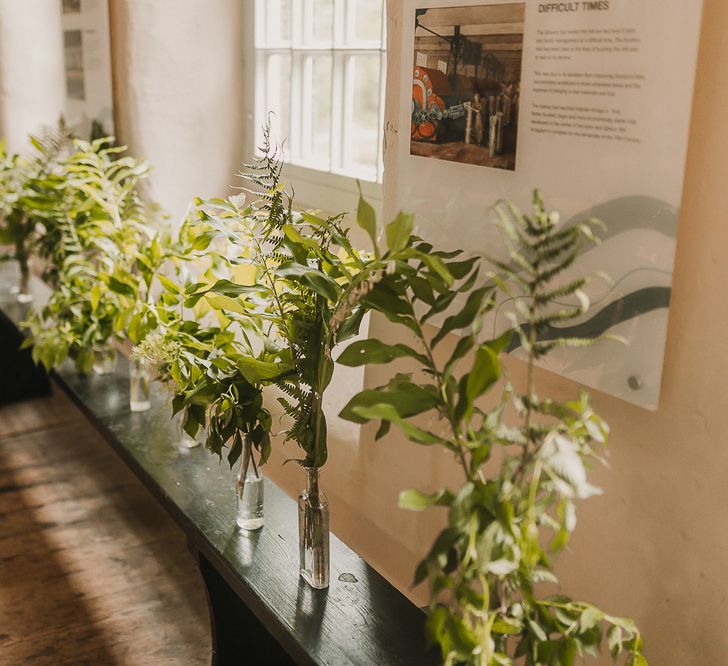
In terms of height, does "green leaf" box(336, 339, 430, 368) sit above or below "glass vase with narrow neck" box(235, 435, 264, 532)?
above

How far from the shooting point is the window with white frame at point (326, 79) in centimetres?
278

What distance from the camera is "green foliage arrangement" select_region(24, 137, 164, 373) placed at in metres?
2.68

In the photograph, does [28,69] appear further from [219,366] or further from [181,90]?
[219,366]

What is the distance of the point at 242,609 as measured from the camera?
2.18 meters

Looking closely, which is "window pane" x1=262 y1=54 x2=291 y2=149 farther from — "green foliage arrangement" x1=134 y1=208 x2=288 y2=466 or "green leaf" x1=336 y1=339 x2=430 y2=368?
"green leaf" x1=336 y1=339 x2=430 y2=368

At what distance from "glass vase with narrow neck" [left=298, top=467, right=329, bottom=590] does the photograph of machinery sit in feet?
2.39

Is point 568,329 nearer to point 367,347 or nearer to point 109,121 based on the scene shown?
point 367,347

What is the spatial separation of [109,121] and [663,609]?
295 centimetres

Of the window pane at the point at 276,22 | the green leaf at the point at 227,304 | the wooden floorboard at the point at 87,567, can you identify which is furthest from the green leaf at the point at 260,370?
the window pane at the point at 276,22

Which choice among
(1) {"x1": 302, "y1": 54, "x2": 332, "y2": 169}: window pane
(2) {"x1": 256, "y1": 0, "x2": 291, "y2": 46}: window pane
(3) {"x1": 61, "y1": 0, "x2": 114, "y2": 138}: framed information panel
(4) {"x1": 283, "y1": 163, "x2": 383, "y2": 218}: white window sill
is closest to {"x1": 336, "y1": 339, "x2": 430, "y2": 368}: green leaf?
(4) {"x1": 283, "y1": 163, "x2": 383, "y2": 218}: white window sill

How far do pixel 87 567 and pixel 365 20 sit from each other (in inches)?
78.7

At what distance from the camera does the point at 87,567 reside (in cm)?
300

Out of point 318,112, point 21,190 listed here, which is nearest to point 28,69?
point 21,190

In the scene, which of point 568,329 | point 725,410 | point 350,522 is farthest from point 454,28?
point 350,522
